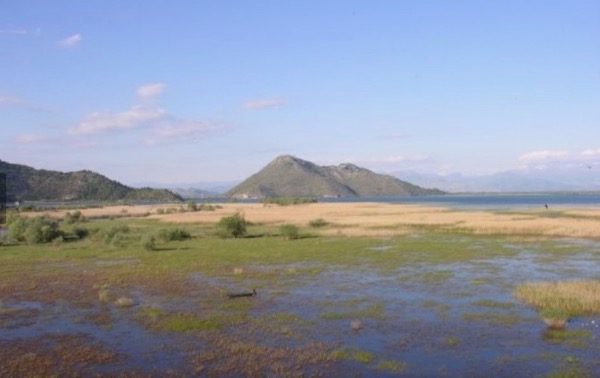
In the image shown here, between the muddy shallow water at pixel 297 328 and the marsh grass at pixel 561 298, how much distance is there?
56 centimetres

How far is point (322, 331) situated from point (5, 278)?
72.1ft

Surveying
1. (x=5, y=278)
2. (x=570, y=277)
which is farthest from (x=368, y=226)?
(x=5, y=278)

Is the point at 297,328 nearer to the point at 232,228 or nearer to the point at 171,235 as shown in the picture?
the point at 171,235

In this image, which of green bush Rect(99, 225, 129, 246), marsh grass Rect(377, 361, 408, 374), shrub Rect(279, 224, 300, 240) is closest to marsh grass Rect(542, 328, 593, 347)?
marsh grass Rect(377, 361, 408, 374)

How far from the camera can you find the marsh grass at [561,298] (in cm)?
2180

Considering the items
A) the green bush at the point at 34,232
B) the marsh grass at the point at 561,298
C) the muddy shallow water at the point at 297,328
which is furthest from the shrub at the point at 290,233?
the marsh grass at the point at 561,298

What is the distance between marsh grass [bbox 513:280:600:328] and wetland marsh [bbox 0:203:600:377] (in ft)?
1.63

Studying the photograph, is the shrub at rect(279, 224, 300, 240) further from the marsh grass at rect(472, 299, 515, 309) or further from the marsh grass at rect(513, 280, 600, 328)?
the marsh grass at rect(472, 299, 515, 309)

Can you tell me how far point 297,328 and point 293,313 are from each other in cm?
265

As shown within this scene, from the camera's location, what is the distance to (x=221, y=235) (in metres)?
59.0

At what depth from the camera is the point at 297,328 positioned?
67.6 feet

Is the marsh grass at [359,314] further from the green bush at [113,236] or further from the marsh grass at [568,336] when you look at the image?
the green bush at [113,236]

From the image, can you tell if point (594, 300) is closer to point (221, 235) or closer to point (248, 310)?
point (248, 310)

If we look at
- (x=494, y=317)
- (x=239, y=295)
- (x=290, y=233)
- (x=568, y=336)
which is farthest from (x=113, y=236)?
(x=568, y=336)
